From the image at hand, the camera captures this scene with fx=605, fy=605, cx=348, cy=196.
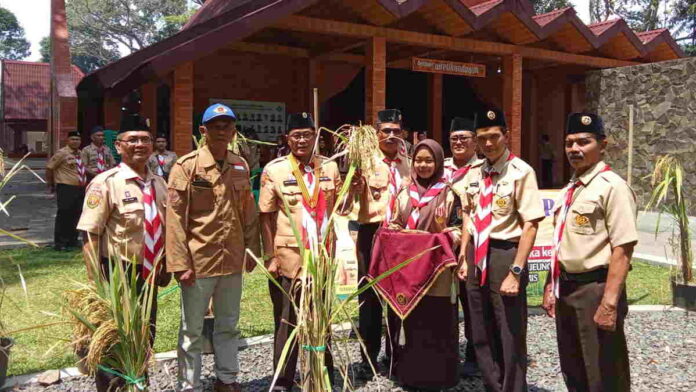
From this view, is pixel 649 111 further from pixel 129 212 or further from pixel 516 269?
pixel 129 212

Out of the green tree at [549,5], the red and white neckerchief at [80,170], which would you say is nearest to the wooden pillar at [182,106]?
the red and white neckerchief at [80,170]

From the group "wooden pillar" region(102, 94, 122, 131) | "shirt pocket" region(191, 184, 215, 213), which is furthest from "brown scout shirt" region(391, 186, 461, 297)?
"wooden pillar" region(102, 94, 122, 131)

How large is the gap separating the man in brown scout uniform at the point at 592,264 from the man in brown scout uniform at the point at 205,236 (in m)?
1.79

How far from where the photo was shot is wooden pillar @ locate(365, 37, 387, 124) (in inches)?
431

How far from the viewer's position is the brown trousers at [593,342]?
116 inches

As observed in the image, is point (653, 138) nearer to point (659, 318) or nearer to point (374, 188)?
point (659, 318)

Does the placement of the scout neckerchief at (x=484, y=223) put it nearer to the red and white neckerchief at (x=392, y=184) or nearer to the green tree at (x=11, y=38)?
the red and white neckerchief at (x=392, y=184)

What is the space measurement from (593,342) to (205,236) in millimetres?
2114

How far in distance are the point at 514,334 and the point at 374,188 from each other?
4.57 feet

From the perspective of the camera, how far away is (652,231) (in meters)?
11.0

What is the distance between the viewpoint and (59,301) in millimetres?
5785

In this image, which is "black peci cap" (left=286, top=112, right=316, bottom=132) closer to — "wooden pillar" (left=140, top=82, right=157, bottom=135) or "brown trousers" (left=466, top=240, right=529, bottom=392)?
"brown trousers" (left=466, top=240, right=529, bottom=392)

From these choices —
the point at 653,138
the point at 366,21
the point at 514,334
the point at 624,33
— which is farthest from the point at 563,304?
the point at 624,33

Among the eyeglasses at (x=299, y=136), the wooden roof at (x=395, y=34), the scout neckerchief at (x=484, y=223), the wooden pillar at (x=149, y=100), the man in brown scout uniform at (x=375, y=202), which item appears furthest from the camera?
the wooden pillar at (x=149, y=100)
